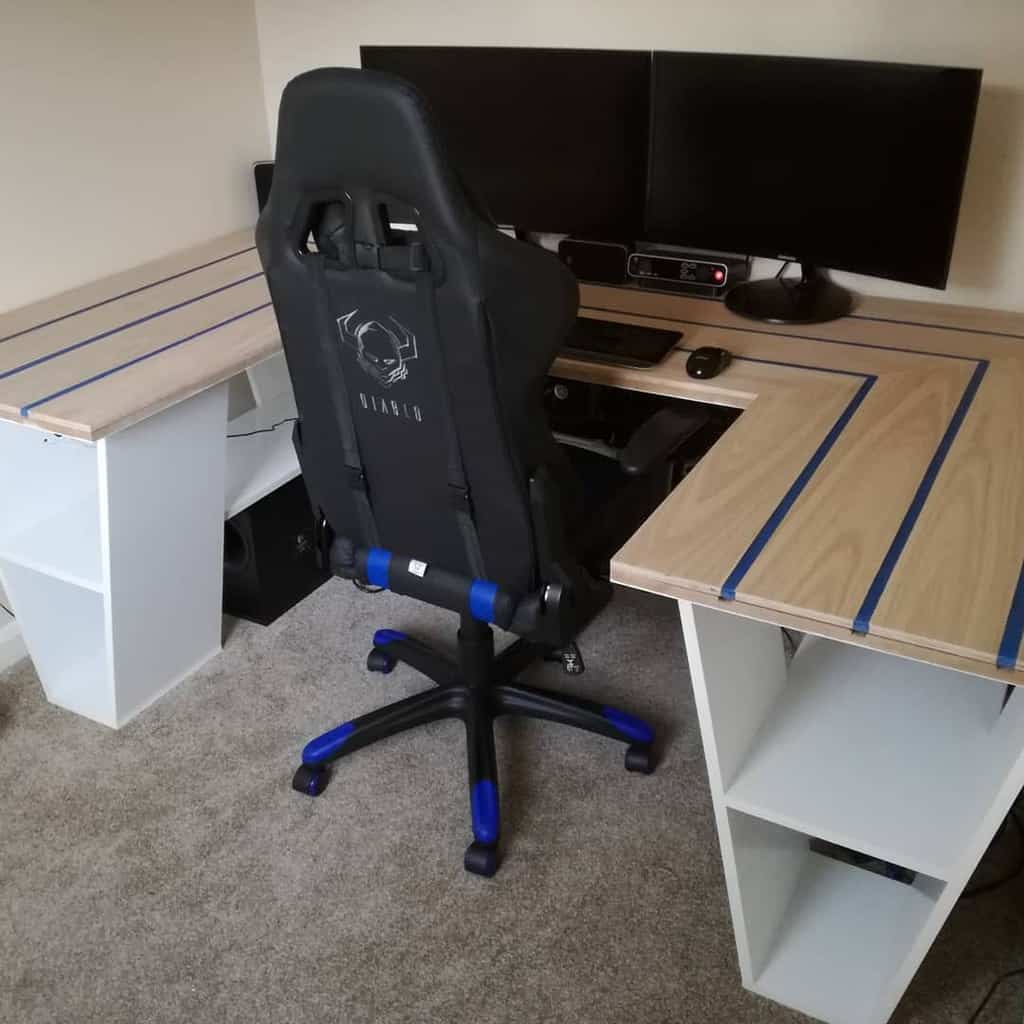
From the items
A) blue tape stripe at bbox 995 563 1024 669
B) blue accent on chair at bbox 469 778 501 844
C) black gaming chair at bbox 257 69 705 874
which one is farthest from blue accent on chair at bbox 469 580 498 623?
blue tape stripe at bbox 995 563 1024 669

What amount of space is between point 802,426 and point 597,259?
78 centimetres

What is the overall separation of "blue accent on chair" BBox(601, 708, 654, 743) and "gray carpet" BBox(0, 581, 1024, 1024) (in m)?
0.08

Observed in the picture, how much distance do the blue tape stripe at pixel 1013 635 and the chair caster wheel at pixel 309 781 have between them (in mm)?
1225

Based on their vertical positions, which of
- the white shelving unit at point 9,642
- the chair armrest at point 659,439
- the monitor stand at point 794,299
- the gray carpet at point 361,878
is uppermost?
the monitor stand at point 794,299

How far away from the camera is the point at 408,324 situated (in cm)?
128

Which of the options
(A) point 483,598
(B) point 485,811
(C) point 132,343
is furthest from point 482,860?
(C) point 132,343

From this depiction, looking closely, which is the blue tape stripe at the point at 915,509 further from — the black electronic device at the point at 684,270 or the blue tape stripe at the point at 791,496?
the black electronic device at the point at 684,270

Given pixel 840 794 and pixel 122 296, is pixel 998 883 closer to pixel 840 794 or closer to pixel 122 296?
pixel 840 794

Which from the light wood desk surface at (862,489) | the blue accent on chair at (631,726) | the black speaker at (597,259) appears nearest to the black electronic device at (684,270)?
the black speaker at (597,259)

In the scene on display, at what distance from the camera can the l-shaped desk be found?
116 centimetres

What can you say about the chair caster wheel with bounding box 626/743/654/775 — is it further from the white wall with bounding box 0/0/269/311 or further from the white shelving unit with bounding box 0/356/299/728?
the white wall with bounding box 0/0/269/311

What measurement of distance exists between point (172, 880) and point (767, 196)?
5.18 ft

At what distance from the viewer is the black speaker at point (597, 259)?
208cm

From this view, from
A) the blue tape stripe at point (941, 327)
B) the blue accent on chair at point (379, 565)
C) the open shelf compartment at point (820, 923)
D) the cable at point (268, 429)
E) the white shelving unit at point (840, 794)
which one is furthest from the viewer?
the cable at point (268, 429)
